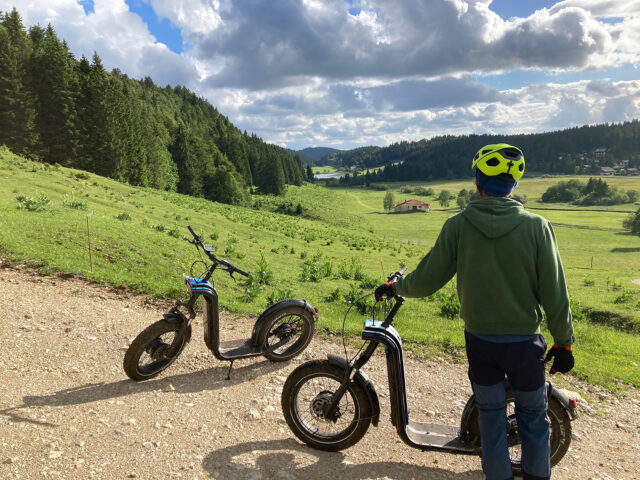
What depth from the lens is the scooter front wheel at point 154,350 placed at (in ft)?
18.1

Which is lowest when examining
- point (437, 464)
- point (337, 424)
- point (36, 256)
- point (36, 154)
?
point (437, 464)

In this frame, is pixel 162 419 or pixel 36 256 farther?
pixel 36 256

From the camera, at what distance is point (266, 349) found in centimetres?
642

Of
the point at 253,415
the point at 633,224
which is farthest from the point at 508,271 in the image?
the point at 633,224

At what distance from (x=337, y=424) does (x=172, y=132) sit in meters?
89.3

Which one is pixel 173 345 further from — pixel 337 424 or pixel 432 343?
pixel 432 343

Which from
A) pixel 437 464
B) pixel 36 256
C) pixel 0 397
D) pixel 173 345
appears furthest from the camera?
pixel 36 256

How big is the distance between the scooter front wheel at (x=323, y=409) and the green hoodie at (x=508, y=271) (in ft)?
5.64

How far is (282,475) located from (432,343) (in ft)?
15.6

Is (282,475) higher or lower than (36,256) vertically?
lower

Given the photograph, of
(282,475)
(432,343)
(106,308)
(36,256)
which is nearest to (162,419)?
(282,475)

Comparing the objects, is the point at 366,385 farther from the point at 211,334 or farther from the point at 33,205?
the point at 33,205

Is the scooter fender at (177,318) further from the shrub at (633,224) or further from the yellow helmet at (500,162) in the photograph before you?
the shrub at (633,224)

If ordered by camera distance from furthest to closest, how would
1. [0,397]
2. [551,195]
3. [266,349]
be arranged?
[551,195] → [266,349] → [0,397]
